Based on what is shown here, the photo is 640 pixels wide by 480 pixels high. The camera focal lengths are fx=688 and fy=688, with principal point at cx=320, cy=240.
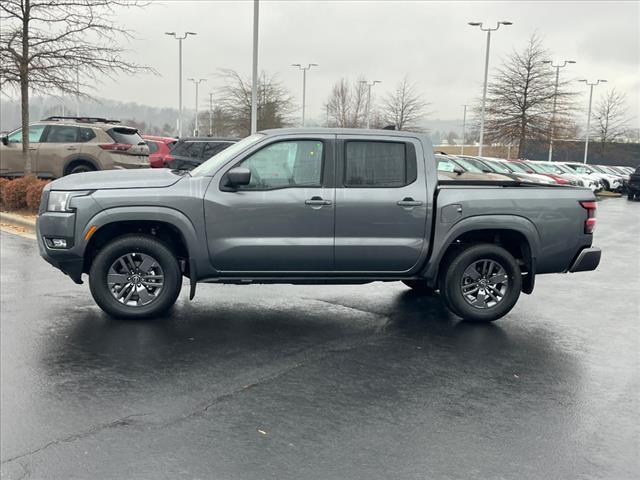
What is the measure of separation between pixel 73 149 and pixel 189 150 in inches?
107

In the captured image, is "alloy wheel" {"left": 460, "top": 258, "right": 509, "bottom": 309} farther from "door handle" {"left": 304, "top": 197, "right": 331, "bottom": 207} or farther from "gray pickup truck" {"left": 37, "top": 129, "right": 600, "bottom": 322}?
"door handle" {"left": 304, "top": 197, "right": 331, "bottom": 207}

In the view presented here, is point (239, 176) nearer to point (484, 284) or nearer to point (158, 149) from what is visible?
point (484, 284)

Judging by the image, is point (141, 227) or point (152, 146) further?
point (152, 146)

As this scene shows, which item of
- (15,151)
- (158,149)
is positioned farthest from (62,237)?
(158,149)

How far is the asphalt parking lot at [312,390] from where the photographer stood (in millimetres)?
3809

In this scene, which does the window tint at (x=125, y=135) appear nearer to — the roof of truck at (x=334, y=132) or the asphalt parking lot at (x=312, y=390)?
the asphalt parking lot at (x=312, y=390)

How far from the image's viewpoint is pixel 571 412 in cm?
468

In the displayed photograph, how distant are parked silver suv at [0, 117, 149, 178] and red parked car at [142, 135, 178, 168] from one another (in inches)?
74.8

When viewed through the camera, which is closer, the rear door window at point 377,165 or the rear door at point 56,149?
the rear door window at point 377,165

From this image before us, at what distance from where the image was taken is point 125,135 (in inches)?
644

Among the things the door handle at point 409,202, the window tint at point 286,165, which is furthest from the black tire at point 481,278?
the window tint at point 286,165

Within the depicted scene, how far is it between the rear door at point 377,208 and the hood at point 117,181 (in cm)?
166

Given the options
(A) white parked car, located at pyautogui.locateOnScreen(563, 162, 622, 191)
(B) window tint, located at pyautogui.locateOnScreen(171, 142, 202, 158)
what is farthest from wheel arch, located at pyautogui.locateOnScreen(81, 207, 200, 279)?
(A) white parked car, located at pyautogui.locateOnScreen(563, 162, 622, 191)

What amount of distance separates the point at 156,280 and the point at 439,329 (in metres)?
2.79
